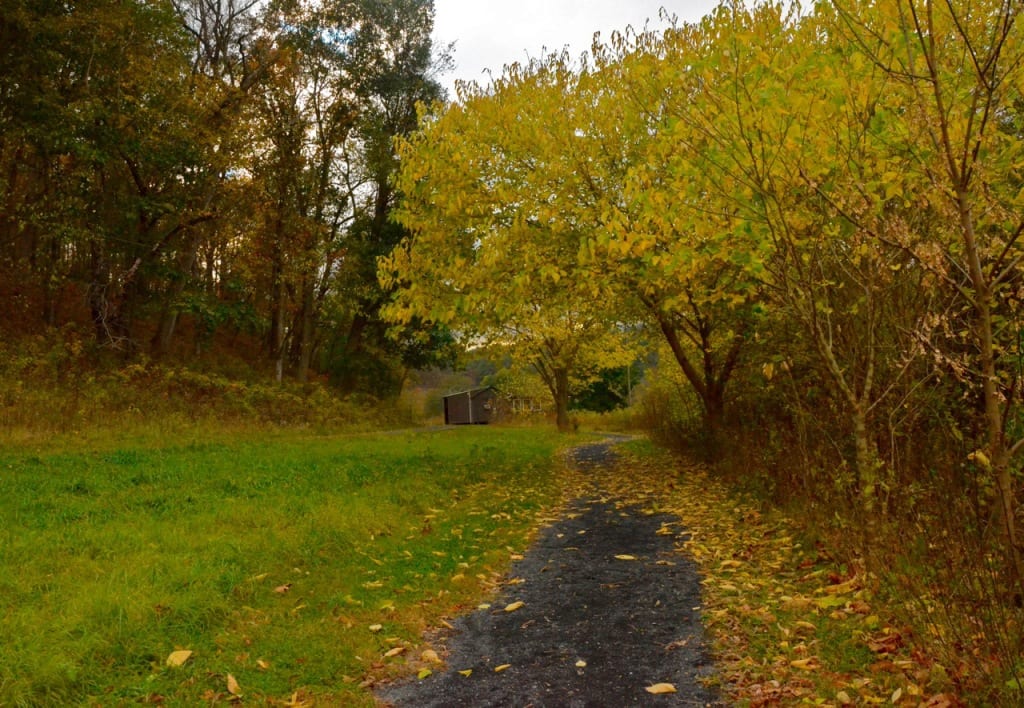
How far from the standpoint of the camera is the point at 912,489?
555 centimetres

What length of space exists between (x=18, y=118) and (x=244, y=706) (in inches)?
695

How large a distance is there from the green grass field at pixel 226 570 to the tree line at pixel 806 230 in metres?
3.58

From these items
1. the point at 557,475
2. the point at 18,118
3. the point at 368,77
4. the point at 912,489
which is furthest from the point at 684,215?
the point at 368,77

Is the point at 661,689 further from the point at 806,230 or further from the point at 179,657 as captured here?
the point at 806,230

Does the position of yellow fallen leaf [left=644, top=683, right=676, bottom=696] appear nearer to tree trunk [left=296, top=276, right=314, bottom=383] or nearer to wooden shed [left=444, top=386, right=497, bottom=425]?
tree trunk [left=296, top=276, right=314, bottom=383]

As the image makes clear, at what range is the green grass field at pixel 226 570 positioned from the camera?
4371 millimetres

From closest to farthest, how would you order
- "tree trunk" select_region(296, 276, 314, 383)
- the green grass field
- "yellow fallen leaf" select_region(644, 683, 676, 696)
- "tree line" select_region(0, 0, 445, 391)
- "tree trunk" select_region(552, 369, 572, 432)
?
"yellow fallen leaf" select_region(644, 683, 676, 696) → the green grass field → "tree line" select_region(0, 0, 445, 391) → "tree trunk" select_region(296, 276, 314, 383) → "tree trunk" select_region(552, 369, 572, 432)

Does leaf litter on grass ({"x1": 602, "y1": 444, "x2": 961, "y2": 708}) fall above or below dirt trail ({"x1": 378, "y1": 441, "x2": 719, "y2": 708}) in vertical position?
above

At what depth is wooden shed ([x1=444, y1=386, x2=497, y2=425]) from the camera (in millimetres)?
53250

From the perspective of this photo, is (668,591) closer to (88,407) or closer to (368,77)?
(88,407)

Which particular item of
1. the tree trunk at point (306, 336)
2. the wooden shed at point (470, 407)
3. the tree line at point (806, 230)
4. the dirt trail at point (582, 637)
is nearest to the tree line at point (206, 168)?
the tree trunk at point (306, 336)

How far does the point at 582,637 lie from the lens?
5160mm

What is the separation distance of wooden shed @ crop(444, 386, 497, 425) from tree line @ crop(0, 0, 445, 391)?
20469mm

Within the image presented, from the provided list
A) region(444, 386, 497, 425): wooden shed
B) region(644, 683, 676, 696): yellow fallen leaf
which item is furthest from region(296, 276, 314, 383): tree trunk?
region(444, 386, 497, 425): wooden shed
